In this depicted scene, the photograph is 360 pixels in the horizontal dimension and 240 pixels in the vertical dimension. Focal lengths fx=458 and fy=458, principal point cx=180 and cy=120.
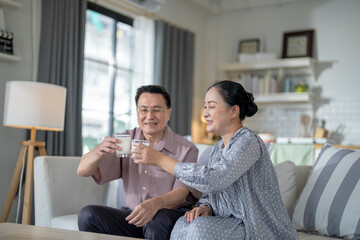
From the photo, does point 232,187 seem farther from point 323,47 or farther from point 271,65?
point 323,47

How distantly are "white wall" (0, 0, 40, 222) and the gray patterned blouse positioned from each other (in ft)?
7.58

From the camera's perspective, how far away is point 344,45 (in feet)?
17.5

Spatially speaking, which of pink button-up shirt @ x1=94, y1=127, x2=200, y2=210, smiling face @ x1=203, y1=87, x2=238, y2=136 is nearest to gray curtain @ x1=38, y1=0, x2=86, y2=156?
pink button-up shirt @ x1=94, y1=127, x2=200, y2=210

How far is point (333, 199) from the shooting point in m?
2.24

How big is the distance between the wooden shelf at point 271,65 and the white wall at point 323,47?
25cm

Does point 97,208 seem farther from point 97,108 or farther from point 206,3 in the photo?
point 206,3

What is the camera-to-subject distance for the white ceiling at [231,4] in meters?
5.85

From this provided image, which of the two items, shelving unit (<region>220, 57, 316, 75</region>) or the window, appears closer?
the window

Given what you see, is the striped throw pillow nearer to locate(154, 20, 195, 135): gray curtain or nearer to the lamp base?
the lamp base

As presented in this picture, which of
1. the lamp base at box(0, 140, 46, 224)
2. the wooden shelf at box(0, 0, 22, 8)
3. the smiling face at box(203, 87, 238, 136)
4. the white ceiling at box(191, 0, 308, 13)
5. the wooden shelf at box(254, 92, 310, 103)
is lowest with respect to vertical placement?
the lamp base at box(0, 140, 46, 224)

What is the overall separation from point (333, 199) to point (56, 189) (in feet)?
4.98

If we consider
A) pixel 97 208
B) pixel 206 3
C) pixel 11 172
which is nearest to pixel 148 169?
pixel 97 208

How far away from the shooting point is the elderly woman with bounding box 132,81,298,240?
5.60ft

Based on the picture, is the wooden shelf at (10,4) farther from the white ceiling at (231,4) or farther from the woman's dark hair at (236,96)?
the white ceiling at (231,4)
